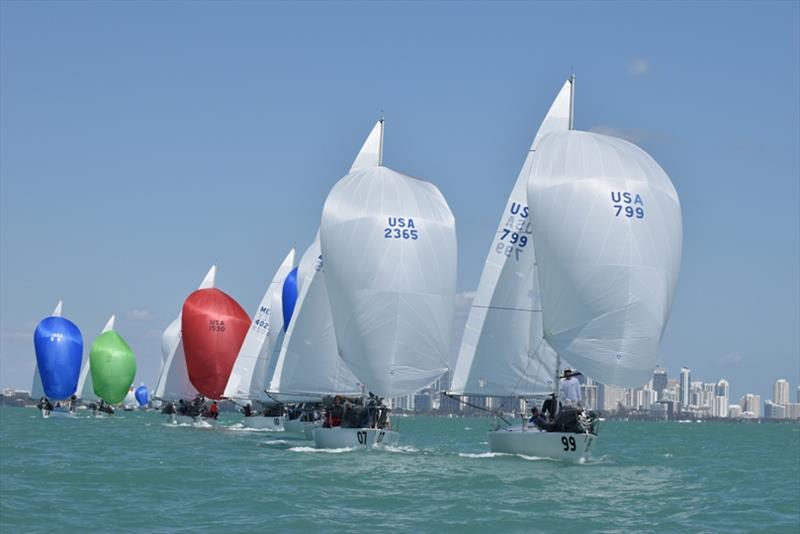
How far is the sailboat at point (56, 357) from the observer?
8050 centimetres

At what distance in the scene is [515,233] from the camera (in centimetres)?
3666

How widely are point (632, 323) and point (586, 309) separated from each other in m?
1.23

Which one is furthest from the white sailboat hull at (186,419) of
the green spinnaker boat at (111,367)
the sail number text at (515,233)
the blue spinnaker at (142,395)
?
the blue spinnaker at (142,395)

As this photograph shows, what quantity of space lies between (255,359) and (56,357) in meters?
26.2

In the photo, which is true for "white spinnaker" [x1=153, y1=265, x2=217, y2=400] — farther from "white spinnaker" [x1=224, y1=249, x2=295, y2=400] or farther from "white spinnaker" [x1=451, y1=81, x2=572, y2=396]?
"white spinnaker" [x1=451, y1=81, x2=572, y2=396]

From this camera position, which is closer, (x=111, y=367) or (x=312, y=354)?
(x=312, y=354)

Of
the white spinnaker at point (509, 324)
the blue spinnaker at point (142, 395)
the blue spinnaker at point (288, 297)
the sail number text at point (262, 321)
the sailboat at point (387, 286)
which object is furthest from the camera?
the blue spinnaker at point (142, 395)

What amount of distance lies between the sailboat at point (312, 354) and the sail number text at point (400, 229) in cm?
650

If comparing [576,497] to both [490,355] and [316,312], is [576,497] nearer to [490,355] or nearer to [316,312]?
[490,355]

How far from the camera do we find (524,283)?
120ft

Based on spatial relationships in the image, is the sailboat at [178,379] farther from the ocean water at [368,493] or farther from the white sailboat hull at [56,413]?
the ocean water at [368,493]

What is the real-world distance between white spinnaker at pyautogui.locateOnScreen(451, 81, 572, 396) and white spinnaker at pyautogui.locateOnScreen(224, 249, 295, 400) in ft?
75.6

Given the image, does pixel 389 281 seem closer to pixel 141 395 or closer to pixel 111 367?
pixel 111 367

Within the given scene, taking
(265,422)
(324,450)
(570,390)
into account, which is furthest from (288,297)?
(570,390)
